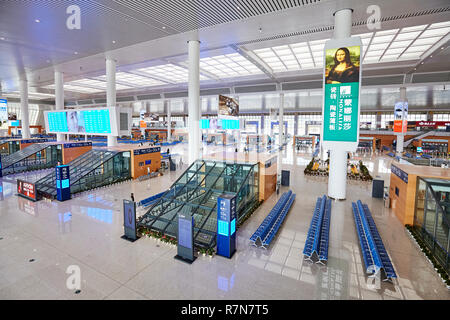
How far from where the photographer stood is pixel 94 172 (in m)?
12.7

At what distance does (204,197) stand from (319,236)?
393cm

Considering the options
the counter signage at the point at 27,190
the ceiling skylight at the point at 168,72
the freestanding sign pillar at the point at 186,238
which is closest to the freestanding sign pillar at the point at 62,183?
the counter signage at the point at 27,190

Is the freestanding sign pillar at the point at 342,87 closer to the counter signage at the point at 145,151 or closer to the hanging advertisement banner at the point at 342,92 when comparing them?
the hanging advertisement banner at the point at 342,92

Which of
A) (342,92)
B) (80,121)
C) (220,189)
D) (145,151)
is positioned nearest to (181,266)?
(220,189)

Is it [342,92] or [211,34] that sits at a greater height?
[211,34]

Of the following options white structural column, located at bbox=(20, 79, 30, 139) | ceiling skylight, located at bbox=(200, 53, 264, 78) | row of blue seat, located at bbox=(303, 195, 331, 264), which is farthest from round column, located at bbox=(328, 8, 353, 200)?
white structural column, located at bbox=(20, 79, 30, 139)

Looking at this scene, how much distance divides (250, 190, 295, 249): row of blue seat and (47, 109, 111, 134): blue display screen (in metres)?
8.91

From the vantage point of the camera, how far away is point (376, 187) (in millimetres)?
11406

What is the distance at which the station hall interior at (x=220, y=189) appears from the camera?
512 cm

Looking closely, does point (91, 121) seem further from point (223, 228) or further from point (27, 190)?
point (223, 228)

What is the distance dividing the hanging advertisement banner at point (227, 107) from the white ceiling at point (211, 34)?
311 centimetres

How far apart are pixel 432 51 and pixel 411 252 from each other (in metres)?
14.6

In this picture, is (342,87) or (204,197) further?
(342,87)

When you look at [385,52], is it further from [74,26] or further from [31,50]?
[31,50]
